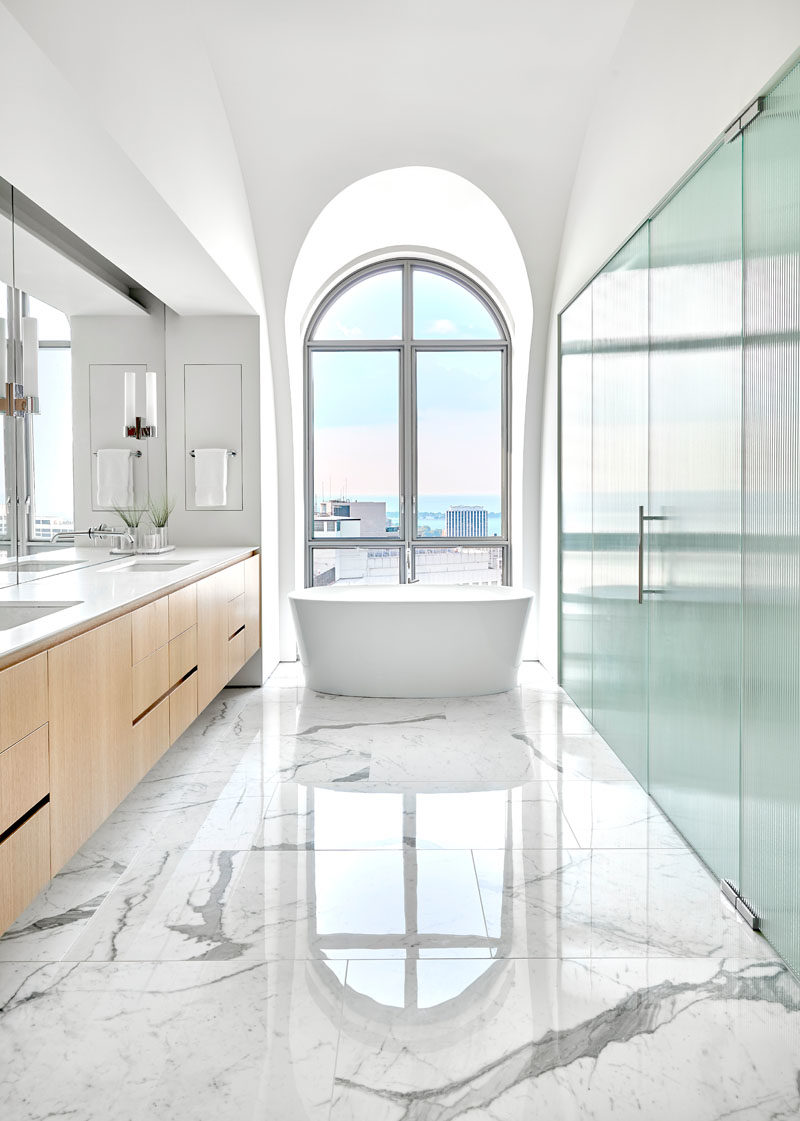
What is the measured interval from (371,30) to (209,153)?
0.84 metres

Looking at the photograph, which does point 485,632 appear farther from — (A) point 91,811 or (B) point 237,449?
(A) point 91,811

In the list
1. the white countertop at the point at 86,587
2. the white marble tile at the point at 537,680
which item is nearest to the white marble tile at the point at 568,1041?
the white countertop at the point at 86,587

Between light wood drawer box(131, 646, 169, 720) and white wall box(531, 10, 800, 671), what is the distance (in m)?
2.22

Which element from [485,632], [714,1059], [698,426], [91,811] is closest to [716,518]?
[698,426]

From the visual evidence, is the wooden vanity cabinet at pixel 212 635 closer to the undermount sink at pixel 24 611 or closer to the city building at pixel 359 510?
the undermount sink at pixel 24 611

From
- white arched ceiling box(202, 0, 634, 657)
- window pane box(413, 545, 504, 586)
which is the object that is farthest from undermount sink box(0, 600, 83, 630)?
window pane box(413, 545, 504, 586)

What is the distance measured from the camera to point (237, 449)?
16.3 feet

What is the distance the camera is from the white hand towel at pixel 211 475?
16.1 ft

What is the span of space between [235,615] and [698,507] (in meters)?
2.43

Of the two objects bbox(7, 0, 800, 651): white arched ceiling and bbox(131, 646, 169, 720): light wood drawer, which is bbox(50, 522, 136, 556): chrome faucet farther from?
bbox(7, 0, 800, 651): white arched ceiling

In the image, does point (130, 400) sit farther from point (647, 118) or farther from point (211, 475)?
point (647, 118)

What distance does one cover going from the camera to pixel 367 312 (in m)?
6.07

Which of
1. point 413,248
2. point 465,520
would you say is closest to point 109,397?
point 413,248

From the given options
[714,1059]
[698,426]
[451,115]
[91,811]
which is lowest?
[714,1059]
